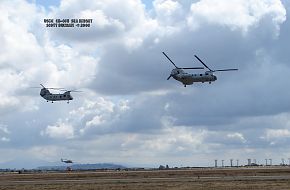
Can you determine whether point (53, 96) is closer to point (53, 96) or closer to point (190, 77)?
point (53, 96)

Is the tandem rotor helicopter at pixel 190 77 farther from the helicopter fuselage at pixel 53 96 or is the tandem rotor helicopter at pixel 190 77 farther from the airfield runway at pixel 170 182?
the helicopter fuselage at pixel 53 96

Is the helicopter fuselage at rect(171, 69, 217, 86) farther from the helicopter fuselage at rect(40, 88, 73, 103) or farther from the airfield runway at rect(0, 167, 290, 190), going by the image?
the helicopter fuselage at rect(40, 88, 73, 103)

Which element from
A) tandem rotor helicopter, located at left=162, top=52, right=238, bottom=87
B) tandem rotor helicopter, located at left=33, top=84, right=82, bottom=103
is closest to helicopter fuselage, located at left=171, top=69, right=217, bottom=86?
tandem rotor helicopter, located at left=162, top=52, right=238, bottom=87

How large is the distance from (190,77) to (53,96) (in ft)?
216

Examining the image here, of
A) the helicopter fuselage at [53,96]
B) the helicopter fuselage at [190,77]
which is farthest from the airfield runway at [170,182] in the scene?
the helicopter fuselage at [53,96]

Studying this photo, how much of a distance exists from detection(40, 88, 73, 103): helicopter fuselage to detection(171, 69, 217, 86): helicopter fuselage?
57.1 m

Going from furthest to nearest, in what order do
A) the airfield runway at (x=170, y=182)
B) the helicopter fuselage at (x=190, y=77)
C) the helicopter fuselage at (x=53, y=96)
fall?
the helicopter fuselage at (x=53, y=96) → the helicopter fuselage at (x=190, y=77) → the airfield runway at (x=170, y=182)

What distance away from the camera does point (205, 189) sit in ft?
203

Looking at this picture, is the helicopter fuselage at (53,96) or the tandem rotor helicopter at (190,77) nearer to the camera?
the tandem rotor helicopter at (190,77)

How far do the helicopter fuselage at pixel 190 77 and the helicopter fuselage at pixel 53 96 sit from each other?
57.1m

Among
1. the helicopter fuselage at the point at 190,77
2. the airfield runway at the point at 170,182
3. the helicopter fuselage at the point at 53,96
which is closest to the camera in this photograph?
the airfield runway at the point at 170,182

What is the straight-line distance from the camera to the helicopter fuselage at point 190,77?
4148 inches

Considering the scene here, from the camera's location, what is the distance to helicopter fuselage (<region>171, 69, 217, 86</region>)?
10536 centimetres

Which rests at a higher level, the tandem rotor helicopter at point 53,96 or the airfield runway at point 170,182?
the tandem rotor helicopter at point 53,96
